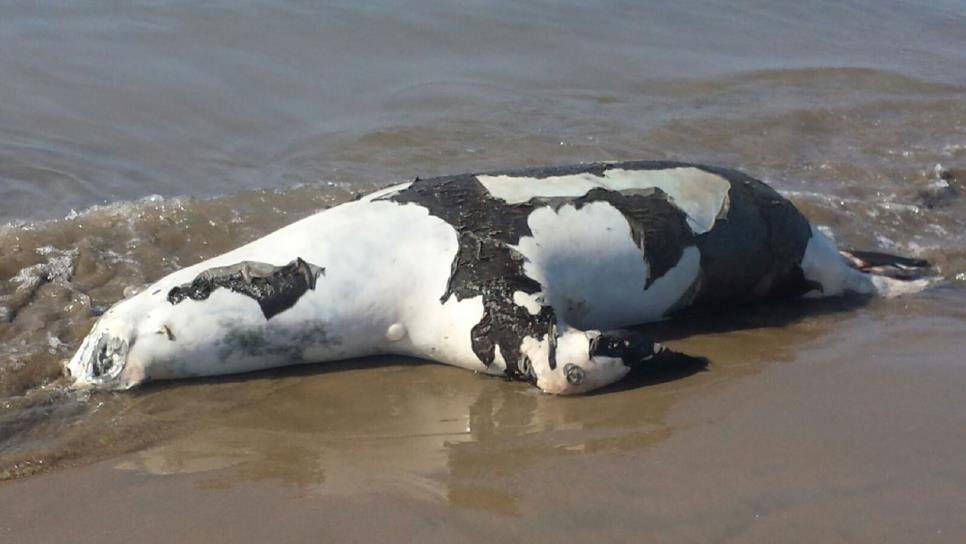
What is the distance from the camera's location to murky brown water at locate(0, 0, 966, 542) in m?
3.80

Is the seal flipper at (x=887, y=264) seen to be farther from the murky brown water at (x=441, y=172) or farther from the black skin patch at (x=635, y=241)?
the black skin patch at (x=635, y=241)

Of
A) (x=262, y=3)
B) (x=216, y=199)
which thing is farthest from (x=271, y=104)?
(x=262, y=3)

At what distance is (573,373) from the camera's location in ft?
15.8

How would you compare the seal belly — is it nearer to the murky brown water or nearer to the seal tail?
the murky brown water

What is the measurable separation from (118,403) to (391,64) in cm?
640

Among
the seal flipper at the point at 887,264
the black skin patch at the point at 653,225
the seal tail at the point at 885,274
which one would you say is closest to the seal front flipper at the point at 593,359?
the black skin patch at the point at 653,225

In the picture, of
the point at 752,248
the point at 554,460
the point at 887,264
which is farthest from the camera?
the point at 887,264

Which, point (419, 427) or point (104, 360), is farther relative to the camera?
point (104, 360)

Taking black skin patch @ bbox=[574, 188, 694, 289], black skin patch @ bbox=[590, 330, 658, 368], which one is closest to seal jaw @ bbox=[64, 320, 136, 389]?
black skin patch @ bbox=[590, 330, 658, 368]

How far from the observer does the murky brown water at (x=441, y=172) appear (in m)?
3.80

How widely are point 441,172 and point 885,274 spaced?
3070mm

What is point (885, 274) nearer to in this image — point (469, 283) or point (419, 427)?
point (469, 283)

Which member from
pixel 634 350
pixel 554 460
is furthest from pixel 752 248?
pixel 554 460

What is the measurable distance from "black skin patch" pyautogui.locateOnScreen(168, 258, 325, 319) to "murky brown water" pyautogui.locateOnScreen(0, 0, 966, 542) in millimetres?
331
